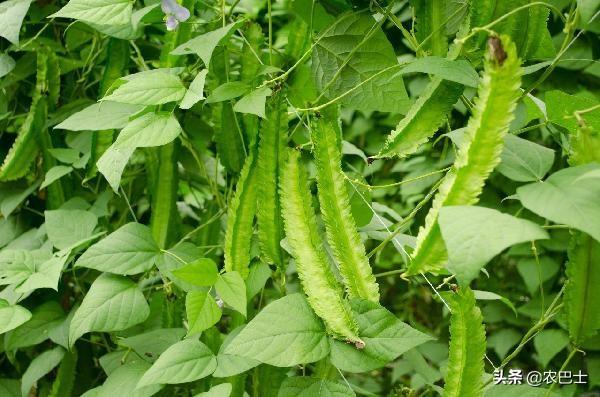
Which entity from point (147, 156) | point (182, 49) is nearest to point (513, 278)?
point (147, 156)

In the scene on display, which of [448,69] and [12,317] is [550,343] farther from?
[12,317]

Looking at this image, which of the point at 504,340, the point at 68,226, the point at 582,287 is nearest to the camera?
the point at 582,287

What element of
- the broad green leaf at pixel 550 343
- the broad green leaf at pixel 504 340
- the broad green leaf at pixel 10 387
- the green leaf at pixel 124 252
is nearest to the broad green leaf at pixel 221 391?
the green leaf at pixel 124 252

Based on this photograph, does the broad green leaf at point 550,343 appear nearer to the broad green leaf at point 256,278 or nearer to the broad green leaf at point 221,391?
the broad green leaf at point 256,278

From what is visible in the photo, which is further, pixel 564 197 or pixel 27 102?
pixel 27 102

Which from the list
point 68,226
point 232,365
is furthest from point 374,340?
point 68,226

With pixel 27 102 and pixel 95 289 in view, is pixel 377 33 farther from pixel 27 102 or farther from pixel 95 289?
pixel 27 102
